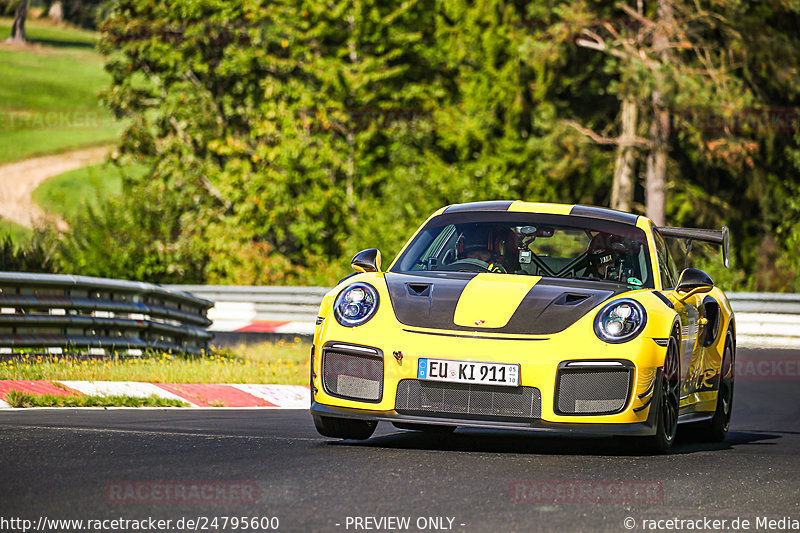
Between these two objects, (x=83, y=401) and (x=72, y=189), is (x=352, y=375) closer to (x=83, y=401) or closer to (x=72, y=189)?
(x=83, y=401)

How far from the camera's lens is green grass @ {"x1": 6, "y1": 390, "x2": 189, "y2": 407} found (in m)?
9.34

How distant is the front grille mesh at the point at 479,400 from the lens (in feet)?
22.7

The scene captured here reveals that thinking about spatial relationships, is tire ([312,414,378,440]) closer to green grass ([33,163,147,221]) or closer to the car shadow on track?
the car shadow on track

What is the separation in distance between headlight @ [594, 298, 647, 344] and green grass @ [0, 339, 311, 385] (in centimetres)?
487

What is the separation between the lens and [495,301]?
7.32m

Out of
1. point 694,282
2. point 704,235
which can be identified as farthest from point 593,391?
point 704,235

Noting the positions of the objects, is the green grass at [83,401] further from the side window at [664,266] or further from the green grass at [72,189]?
the green grass at [72,189]

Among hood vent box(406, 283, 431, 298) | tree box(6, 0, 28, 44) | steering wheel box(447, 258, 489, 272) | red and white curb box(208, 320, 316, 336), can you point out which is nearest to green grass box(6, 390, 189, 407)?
steering wheel box(447, 258, 489, 272)

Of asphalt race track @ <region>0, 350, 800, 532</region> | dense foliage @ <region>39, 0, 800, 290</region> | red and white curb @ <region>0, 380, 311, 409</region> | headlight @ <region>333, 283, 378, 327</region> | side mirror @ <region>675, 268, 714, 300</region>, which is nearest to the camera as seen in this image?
asphalt race track @ <region>0, 350, 800, 532</region>

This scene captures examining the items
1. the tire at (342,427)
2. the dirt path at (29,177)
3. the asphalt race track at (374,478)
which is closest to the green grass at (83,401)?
the asphalt race track at (374,478)

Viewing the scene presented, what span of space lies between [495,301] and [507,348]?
429mm

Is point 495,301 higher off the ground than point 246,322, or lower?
higher

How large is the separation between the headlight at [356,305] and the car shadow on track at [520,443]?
70 cm

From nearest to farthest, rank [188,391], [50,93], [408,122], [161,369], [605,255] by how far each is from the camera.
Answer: [605,255] < [188,391] < [161,369] < [408,122] < [50,93]
